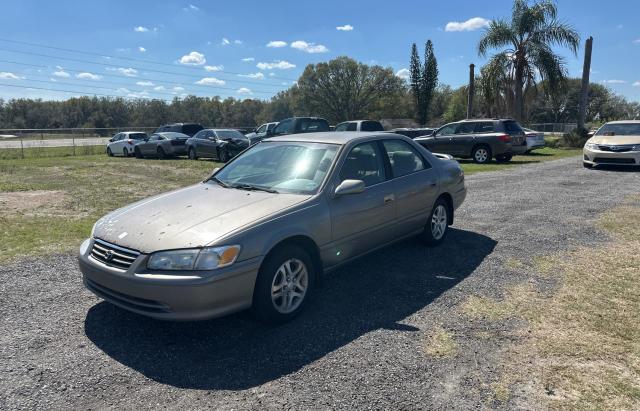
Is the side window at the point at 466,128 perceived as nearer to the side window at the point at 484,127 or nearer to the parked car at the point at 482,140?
the parked car at the point at 482,140

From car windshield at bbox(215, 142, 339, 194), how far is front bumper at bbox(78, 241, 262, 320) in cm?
106

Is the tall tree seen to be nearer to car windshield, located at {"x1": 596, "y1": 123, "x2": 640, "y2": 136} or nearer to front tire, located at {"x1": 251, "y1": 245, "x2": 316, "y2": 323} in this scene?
car windshield, located at {"x1": 596, "y1": 123, "x2": 640, "y2": 136}

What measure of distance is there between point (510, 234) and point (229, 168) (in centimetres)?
404

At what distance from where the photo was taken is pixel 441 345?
3.48 m

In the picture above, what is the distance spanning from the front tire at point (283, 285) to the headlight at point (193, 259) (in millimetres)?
338

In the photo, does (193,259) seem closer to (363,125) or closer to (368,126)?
(363,125)

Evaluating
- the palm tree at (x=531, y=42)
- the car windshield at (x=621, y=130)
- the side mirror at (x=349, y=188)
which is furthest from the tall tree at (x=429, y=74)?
the side mirror at (x=349, y=188)

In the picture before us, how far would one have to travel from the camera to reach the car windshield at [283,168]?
437 centimetres

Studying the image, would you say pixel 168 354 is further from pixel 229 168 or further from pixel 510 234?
pixel 510 234

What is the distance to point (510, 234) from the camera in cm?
661

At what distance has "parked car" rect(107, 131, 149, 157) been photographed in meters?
25.8

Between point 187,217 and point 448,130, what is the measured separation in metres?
16.4

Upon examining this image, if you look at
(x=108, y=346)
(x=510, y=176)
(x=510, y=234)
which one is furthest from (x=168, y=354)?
(x=510, y=176)

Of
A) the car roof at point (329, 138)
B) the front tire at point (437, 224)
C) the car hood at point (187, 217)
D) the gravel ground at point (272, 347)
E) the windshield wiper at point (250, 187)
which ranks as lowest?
the gravel ground at point (272, 347)
